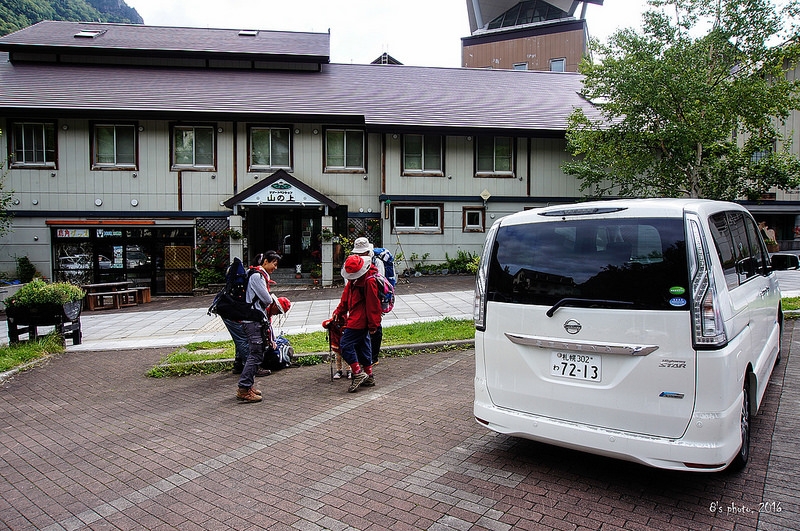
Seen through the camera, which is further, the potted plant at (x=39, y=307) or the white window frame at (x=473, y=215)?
the white window frame at (x=473, y=215)

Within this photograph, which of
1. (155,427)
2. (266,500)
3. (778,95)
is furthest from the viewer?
(778,95)

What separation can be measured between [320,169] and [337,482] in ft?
59.3

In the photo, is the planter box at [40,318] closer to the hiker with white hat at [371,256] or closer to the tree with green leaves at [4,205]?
the hiker with white hat at [371,256]

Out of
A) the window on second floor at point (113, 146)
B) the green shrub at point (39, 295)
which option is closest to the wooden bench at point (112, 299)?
the window on second floor at point (113, 146)

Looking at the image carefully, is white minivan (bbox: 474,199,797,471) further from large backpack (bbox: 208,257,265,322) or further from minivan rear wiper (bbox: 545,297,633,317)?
A: large backpack (bbox: 208,257,265,322)

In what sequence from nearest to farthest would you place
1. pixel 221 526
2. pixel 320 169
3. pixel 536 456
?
pixel 221 526
pixel 536 456
pixel 320 169

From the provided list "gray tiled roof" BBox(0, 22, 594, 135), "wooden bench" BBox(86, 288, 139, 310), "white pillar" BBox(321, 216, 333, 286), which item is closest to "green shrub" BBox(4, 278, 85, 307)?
"wooden bench" BBox(86, 288, 139, 310)

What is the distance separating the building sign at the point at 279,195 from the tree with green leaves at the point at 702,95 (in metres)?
10.3

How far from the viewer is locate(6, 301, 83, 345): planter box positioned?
9195 mm

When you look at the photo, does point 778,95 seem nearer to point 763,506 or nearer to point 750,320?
point 750,320

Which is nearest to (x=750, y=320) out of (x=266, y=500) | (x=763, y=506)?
(x=763, y=506)

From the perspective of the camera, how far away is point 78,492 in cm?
402

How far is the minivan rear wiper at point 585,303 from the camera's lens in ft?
12.0

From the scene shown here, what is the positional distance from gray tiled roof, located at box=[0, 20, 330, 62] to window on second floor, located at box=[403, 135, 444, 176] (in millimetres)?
6682
